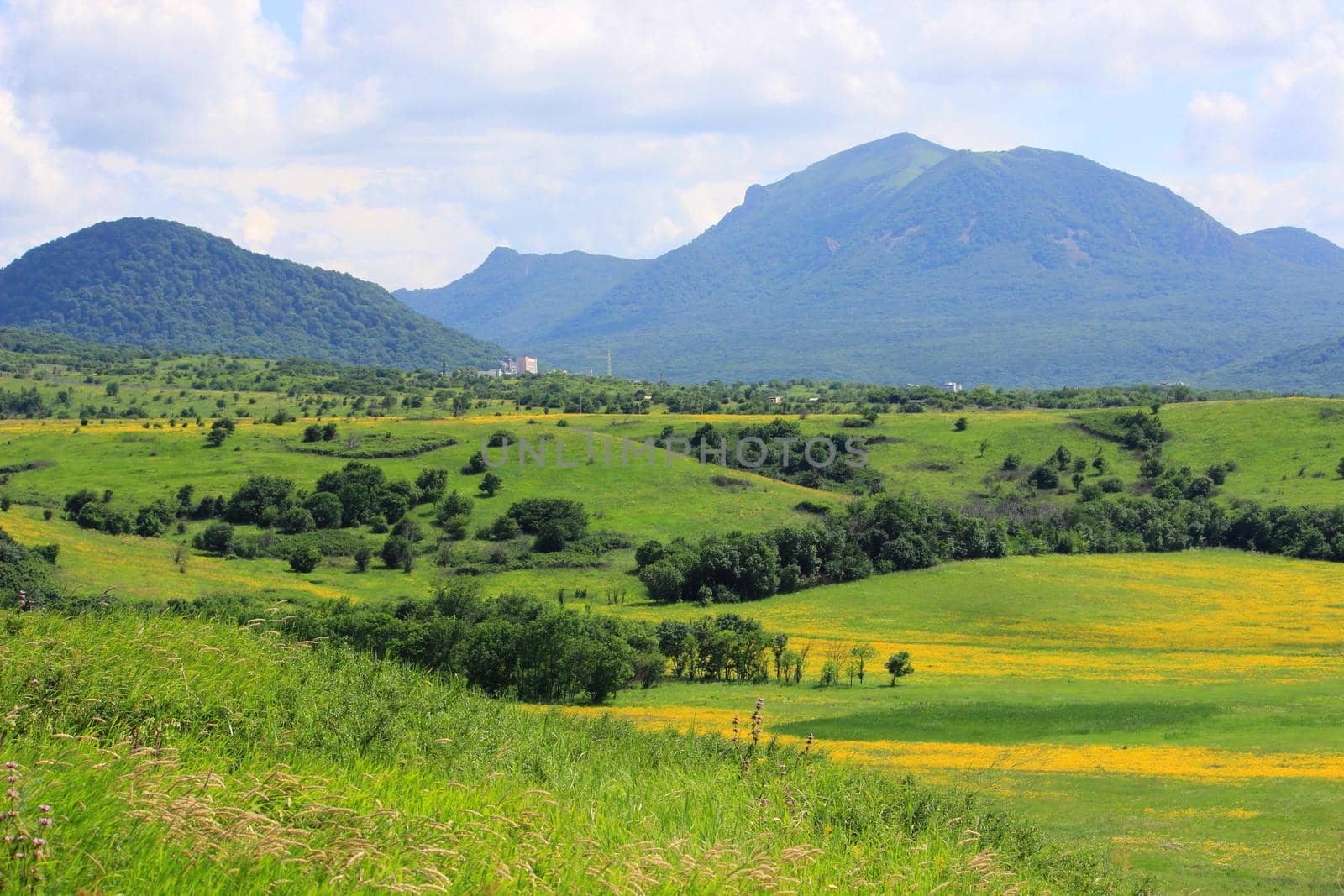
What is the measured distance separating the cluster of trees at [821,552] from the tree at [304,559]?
73.4ft

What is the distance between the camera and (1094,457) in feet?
384

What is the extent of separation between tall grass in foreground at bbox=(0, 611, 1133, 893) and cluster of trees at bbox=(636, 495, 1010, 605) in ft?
196

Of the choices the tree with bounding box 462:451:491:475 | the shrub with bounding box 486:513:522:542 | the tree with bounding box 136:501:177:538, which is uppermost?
the tree with bounding box 462:451:491:475

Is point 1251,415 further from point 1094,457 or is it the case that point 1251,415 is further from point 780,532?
point 780,532

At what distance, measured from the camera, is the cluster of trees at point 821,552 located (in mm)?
77125

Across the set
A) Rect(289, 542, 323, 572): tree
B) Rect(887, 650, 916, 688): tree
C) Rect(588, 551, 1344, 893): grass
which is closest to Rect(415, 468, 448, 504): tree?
Rect(289, 542, 323, 572): tree

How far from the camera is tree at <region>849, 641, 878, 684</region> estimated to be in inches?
2036

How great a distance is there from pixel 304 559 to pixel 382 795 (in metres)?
72.5

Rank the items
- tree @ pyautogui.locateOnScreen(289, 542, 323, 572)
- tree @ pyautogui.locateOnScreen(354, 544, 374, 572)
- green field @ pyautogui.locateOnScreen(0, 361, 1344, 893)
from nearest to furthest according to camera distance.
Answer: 1. green field @ pyautogui.locateOnScreen(0, 361, 1344, 893)
2. tree @ pyautogui.locateOnScreen(289, 542, 323, 572)
3. tree @ pyautogui.locateOnScreen(354, 544, 374, 572)

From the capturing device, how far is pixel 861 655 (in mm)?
52625

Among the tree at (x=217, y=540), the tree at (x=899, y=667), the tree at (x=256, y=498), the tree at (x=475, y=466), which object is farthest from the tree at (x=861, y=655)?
the tree at (x=475, y=466)

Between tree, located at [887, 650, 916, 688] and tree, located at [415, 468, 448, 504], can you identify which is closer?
tree, located at [887, 650, 916, 688]

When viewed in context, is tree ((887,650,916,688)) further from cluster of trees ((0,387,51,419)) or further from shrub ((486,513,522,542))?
cluster of trees ((0,387,51,419))

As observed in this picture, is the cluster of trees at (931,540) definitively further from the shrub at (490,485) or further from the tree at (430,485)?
the tree at (430,485)
